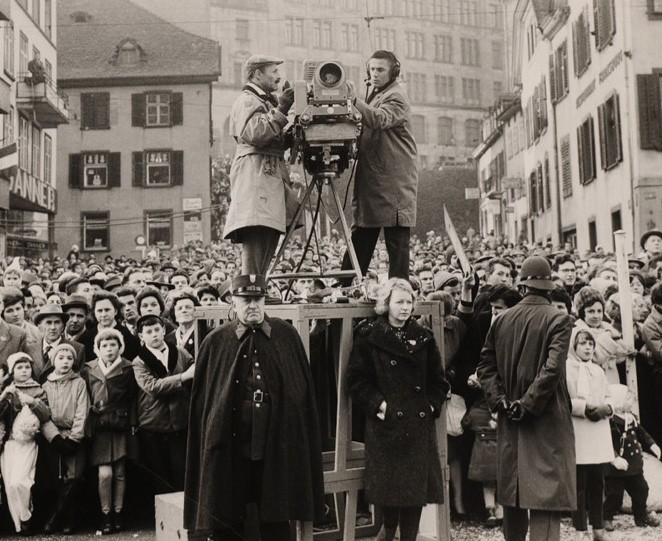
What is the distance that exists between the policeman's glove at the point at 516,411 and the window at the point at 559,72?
73.7 feet

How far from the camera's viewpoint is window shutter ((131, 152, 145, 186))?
127 ft

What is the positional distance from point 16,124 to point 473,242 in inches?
631

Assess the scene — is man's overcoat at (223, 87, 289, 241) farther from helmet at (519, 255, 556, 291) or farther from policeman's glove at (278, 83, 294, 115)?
helmet at (519, 255, 556, 291)

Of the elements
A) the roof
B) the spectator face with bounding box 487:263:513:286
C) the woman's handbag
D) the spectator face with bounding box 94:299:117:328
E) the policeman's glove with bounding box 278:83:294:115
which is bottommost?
the woman's handbag

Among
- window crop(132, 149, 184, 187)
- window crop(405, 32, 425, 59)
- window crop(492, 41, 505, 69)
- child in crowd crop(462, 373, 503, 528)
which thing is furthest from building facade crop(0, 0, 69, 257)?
window crop(492, 41, 505, 69)

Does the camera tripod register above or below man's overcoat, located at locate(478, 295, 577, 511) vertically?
above

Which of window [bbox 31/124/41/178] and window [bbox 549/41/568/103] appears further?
window [bbox 31/124/41/178]

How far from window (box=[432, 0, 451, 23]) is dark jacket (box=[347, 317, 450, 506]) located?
81250mm

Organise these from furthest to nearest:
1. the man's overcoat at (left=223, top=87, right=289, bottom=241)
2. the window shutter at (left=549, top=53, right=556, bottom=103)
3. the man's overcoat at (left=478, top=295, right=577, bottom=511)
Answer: the window shutter at (left=549, top=53, right=556, bottom=103), the man's overcoat at (left=223, top=87, right=289, bottom=241), the man's overcoat at (left=478, top=295, right=577, bottom=511)

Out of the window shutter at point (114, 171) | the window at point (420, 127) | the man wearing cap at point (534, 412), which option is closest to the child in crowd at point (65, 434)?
the man wearing cap at point (534, 412)

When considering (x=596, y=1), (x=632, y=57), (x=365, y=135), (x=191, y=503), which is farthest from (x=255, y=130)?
(x=596, y=1)

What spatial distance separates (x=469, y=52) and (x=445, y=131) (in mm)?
9515

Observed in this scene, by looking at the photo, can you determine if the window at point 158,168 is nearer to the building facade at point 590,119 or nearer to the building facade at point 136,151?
the building facade at point 136,151

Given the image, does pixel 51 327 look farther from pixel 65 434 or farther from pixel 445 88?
pixel 445 88
